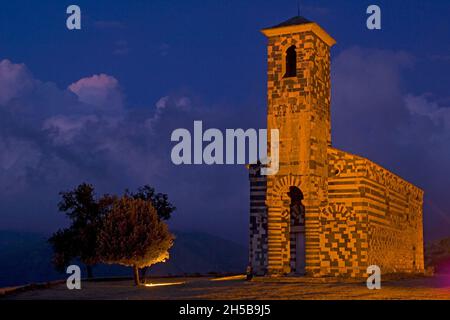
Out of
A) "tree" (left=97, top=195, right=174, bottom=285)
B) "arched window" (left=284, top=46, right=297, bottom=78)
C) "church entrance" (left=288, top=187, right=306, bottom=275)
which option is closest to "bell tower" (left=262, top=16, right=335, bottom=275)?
"arched window" (left=284, top=46, right=297, bottom=78)

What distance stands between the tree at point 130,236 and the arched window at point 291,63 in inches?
449

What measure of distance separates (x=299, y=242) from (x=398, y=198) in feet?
26.6

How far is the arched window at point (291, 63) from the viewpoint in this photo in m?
38.7

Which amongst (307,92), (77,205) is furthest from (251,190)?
(77,205)

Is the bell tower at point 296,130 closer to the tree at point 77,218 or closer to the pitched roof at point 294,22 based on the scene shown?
the pitched roof at point 294,22

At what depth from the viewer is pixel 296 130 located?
37.2 meters

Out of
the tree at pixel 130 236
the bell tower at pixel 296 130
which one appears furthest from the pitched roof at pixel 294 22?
the tree at pixel 130 236

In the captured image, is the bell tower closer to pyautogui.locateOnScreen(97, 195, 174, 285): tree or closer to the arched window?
the arched window

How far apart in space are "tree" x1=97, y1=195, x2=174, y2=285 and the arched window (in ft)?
37.4

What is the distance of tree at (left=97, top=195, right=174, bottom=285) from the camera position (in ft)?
121

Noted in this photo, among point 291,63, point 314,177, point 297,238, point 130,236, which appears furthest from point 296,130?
point 130,236

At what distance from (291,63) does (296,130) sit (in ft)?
14.6

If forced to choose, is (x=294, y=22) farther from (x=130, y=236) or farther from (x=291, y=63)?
(x=130, y=236)
